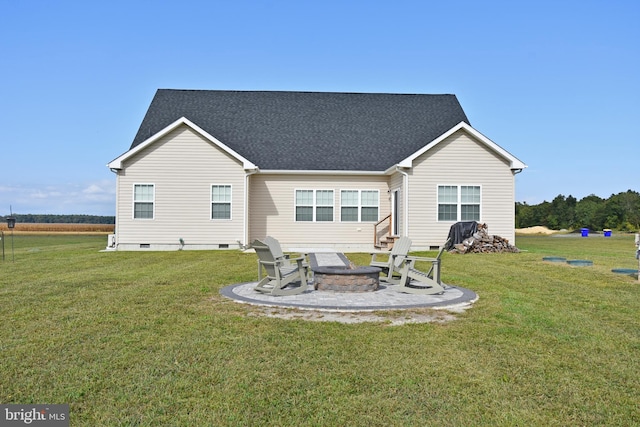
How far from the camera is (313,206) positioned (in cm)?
2308

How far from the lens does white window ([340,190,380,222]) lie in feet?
76.2

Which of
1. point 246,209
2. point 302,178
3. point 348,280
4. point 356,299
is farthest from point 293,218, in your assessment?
point 356,299

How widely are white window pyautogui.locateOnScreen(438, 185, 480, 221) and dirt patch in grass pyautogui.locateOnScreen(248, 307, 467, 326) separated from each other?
13686mm

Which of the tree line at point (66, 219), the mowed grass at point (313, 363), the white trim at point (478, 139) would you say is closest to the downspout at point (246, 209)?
the white trim at point (478, 139)

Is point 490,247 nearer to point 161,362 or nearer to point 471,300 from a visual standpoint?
point 471,300

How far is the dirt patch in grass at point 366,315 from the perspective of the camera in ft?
23.6

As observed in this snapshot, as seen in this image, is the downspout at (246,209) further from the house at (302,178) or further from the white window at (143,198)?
the white window at (143,198)

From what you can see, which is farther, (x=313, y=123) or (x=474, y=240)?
(x=313, y=123)

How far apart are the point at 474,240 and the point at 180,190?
12177mm

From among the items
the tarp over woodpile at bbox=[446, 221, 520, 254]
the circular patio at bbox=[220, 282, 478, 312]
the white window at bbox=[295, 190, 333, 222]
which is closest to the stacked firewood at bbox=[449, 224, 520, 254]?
the tarp over woodpile at bbox=[446, 221, 520, 254]

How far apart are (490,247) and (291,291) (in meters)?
13.3

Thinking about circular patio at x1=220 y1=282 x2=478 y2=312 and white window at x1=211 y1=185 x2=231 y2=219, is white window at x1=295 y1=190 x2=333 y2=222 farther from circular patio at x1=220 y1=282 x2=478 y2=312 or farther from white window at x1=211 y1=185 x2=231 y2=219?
circular patio at x1=220 y1=282 x2=478 y2=312

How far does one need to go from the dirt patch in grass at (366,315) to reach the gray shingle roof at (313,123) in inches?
613

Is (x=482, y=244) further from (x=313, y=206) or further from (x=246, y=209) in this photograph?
(x=246, y=209)
